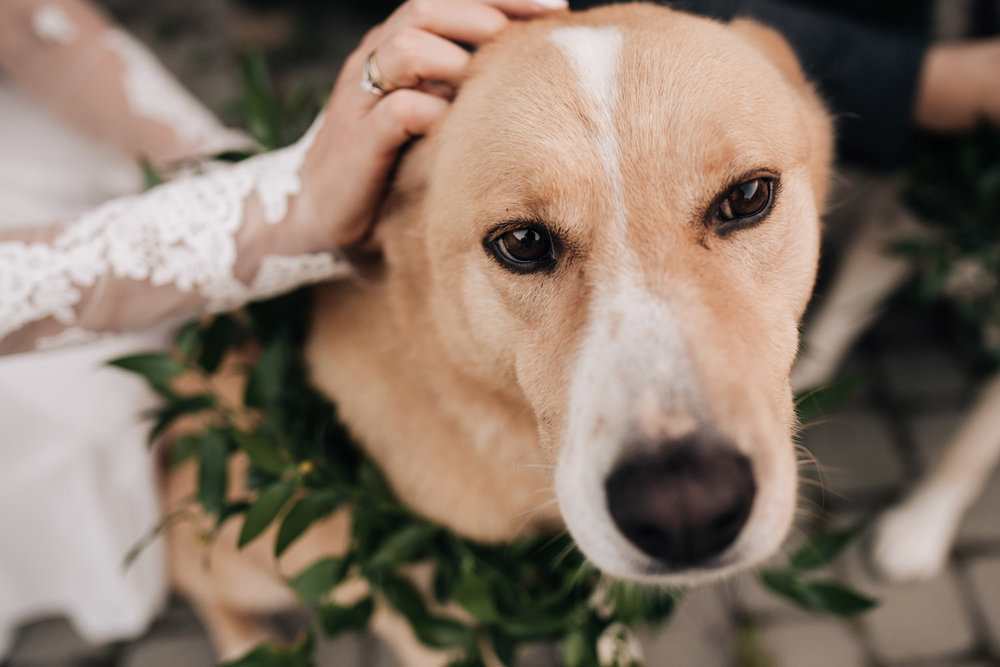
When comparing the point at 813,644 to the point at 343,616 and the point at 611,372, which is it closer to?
the point at 343,616

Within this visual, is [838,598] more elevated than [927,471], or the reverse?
[838,598]

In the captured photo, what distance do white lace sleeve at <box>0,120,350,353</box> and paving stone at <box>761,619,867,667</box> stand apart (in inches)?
81.5

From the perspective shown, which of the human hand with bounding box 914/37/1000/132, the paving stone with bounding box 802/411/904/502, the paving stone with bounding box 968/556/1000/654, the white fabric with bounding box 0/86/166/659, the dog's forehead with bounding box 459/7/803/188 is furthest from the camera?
the paving stone with bounding box 802/411/904/502

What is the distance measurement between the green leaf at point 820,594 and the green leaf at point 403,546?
2.91ft

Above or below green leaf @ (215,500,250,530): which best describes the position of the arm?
above

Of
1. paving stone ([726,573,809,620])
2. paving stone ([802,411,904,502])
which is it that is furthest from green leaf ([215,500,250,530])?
paving stone ([802,411,904,502])

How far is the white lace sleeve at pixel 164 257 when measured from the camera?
149 centimetres

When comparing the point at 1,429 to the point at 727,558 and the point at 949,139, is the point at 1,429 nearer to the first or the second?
the point at 727,558

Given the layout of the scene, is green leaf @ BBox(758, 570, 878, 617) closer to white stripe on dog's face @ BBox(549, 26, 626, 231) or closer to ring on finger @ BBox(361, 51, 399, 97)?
white stripe on dog's face @ BBox(549, 26, 626, 231)

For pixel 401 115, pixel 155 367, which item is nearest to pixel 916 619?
pixel 401 115

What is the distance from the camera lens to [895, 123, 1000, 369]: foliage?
1872mm

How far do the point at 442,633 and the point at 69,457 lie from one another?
4.24 ft

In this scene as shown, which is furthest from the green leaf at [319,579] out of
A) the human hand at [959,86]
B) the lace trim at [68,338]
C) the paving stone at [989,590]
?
the paving stone at [989,590]

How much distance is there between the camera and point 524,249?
133 centimetres
